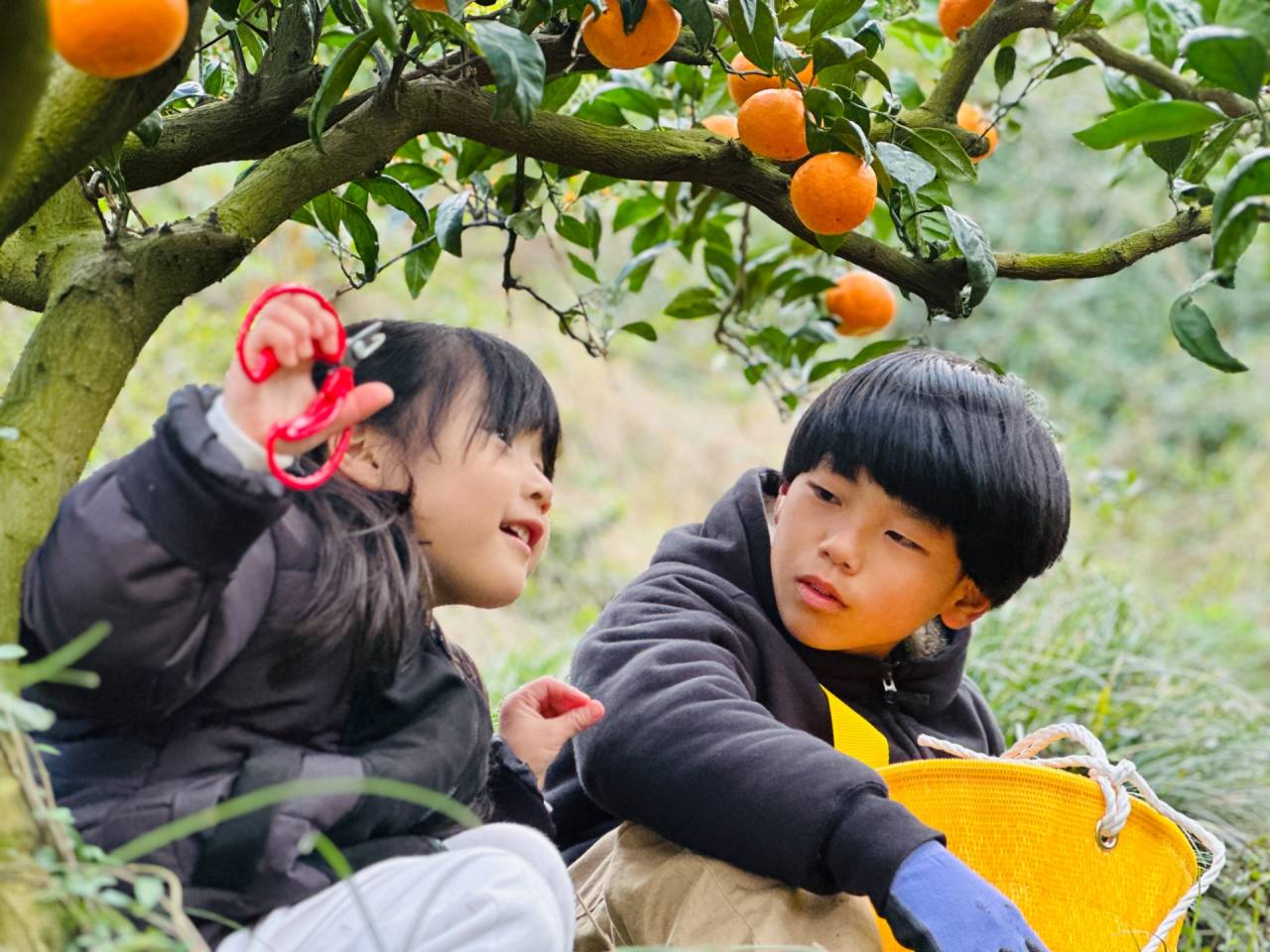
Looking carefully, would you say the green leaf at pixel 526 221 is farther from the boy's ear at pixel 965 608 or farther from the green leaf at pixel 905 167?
the boy's ear at pixel 965 608

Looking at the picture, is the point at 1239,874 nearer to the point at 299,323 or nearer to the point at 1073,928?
the point at 1073,928

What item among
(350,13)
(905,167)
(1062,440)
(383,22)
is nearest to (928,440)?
(905,167)

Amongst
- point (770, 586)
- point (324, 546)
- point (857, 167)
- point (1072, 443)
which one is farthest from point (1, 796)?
point (1072, 443)

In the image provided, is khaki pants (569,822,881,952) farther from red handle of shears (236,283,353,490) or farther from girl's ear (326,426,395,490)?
red handle of shears (236,283,353,490)

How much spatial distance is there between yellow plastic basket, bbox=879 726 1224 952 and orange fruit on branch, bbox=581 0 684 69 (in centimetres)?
88

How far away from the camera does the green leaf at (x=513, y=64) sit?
3.64ft

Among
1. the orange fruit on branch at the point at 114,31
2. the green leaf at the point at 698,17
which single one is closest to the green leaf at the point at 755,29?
the green leaf at the point at 698,17

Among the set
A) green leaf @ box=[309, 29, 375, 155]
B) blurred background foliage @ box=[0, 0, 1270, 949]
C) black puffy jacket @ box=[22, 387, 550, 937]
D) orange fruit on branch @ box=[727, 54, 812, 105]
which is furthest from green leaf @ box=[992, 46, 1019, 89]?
black puffy jacket @ box=[22, 387, 550, 937]

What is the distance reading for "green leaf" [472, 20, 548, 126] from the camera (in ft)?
3.64

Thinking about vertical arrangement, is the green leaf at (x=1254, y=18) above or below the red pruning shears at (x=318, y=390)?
above

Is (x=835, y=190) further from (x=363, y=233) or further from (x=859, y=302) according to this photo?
(x=859, y=302)

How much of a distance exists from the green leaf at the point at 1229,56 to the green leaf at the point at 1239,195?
5 cm

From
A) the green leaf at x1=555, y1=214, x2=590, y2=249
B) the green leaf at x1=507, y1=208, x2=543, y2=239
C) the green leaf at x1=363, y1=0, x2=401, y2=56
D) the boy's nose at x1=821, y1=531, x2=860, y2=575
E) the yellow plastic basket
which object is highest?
the green leaf at x1=363, y1=0, x2=401, y2=56

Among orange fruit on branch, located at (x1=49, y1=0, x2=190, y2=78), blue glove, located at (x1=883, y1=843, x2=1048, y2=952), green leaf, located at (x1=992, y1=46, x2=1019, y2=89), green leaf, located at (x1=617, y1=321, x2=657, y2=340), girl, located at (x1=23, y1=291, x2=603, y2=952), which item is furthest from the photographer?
green leaf, located at (x1=617, y1=321, x2=657, y2=340)
